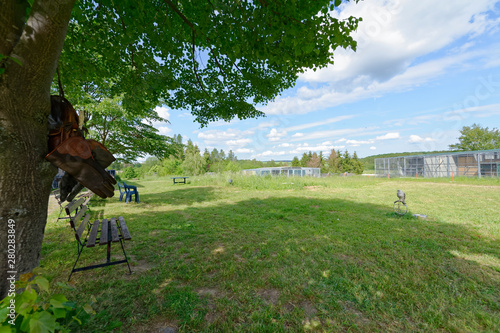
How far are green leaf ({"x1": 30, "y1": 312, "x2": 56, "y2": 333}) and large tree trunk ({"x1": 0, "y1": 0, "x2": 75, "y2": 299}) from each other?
55 cm

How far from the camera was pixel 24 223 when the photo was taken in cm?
129

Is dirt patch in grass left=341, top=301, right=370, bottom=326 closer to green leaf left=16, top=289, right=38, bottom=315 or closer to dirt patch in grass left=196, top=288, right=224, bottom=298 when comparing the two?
dirt patch in grass left=196, top=288, right=224, bottom=298

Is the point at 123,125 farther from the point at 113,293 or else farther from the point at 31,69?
the point at 31,69

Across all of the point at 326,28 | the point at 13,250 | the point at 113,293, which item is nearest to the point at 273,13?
the point at 326,28

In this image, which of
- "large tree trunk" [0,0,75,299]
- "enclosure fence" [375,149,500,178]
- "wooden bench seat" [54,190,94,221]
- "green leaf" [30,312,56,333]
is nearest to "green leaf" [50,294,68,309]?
"green leaf" [30,312,56,333]

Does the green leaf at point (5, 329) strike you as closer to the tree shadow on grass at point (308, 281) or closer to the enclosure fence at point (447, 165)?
the tree shadow on grass at point (308, 281)

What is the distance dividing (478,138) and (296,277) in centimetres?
5202

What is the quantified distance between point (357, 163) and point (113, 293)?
60.7 metres

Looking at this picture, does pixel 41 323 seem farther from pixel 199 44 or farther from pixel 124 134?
pixel 124 134

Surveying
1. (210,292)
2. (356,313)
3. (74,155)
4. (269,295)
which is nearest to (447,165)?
(356,313)

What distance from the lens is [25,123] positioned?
1294mm

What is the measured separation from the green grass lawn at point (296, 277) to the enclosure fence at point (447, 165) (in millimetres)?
24967

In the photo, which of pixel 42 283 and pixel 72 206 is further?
pixel 72 206

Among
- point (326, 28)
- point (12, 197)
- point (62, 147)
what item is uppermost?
point (326, 28)
